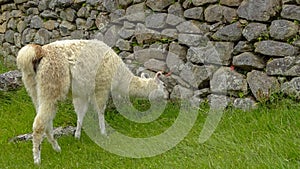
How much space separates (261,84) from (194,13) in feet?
4.64

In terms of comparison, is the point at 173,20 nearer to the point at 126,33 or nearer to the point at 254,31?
the point at 126,33

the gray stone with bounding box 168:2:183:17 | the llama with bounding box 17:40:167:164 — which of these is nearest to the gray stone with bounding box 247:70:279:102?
the llama with bounding box 17:40:167:164

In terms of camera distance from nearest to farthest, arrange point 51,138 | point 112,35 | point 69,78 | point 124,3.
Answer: point 69,78, point 51,138, point 124,3, point 112,35

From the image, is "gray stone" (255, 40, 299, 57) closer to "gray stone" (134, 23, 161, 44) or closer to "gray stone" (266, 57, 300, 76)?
"gray stone" (266, 57, 300, 76)

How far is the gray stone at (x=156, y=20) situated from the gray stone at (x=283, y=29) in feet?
5.84

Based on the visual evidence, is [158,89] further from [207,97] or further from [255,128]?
[255,128]

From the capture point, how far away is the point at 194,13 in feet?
21.8

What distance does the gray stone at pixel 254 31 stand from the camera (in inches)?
232

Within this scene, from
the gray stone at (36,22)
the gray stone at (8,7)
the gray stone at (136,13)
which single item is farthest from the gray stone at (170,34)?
Answer: the gray stone at (8,7)

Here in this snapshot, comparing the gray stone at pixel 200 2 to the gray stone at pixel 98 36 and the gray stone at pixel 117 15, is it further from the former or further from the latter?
the gray stone at pixel 98 36

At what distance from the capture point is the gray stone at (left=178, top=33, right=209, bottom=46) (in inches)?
259

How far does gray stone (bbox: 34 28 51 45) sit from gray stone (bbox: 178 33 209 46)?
3217 mm

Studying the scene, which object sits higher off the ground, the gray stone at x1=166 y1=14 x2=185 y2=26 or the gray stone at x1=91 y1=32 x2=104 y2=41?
the gray stone at x1=166 y1=14 x2=185 y2=26

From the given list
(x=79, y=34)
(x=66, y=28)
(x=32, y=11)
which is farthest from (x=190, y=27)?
(x=32, y=11)
